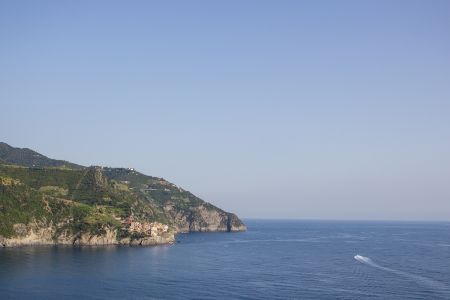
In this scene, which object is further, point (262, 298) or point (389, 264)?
point (389, 264)

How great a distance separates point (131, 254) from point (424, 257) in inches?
3922

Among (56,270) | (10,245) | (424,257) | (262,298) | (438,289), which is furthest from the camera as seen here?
(10,245)

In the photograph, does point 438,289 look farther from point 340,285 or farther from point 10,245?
point 10,245

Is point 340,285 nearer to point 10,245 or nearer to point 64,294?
point 64,294

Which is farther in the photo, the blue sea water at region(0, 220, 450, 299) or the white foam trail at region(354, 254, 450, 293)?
the white foam trail at region(354, 254, 450, 293)

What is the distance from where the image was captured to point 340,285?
12694 centimetres

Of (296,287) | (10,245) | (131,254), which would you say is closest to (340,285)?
(296,287)

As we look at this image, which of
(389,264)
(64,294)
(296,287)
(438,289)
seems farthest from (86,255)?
(438,289)

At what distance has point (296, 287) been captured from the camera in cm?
12444

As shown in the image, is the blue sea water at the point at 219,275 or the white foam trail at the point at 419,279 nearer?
the blue sea water at the point at 219,275

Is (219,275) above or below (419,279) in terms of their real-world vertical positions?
below

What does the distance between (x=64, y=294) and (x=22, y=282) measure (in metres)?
16.4

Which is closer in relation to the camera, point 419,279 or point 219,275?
point 419,279

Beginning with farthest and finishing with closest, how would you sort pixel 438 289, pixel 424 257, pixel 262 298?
pixel 424 257 < pixel 438 289 < pixel 262 298
